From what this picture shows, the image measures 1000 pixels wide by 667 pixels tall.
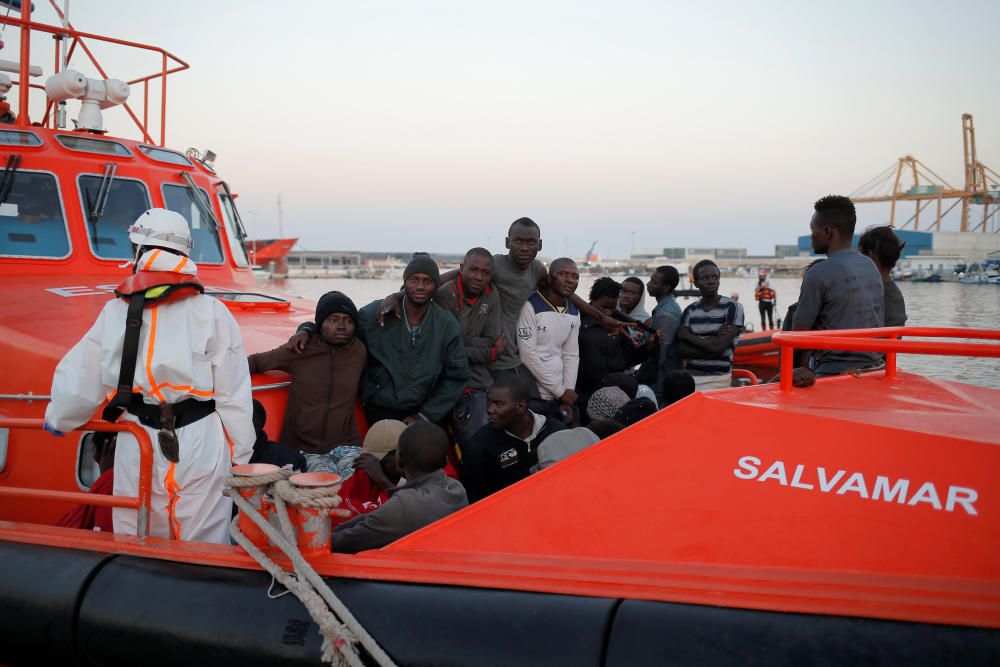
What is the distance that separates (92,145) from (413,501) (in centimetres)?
406

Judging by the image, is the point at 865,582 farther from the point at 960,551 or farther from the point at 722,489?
the point at 722,489

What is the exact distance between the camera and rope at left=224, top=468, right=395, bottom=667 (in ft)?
6.95

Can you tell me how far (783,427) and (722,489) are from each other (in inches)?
10.1

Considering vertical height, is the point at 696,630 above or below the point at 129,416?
below

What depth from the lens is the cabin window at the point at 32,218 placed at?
484 centimetres

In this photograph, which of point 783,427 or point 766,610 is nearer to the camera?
point 766,610

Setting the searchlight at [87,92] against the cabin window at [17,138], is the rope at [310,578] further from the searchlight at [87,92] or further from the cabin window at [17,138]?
the searchlight at [87,92]

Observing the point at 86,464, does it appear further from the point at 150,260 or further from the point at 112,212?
the point at 112,212

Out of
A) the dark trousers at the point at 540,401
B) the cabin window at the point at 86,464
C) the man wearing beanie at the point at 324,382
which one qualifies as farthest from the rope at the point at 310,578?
the dark trousers at the point at 540,401

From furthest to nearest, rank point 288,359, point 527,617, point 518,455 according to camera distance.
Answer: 1. point 288,359
2. point 518,455
3. point 527,617

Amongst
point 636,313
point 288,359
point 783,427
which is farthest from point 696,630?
point 636,313

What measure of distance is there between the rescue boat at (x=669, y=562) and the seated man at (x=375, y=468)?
82 centimetres

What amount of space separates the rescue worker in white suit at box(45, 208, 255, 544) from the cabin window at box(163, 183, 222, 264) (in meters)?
2.95

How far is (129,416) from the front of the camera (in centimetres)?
277
